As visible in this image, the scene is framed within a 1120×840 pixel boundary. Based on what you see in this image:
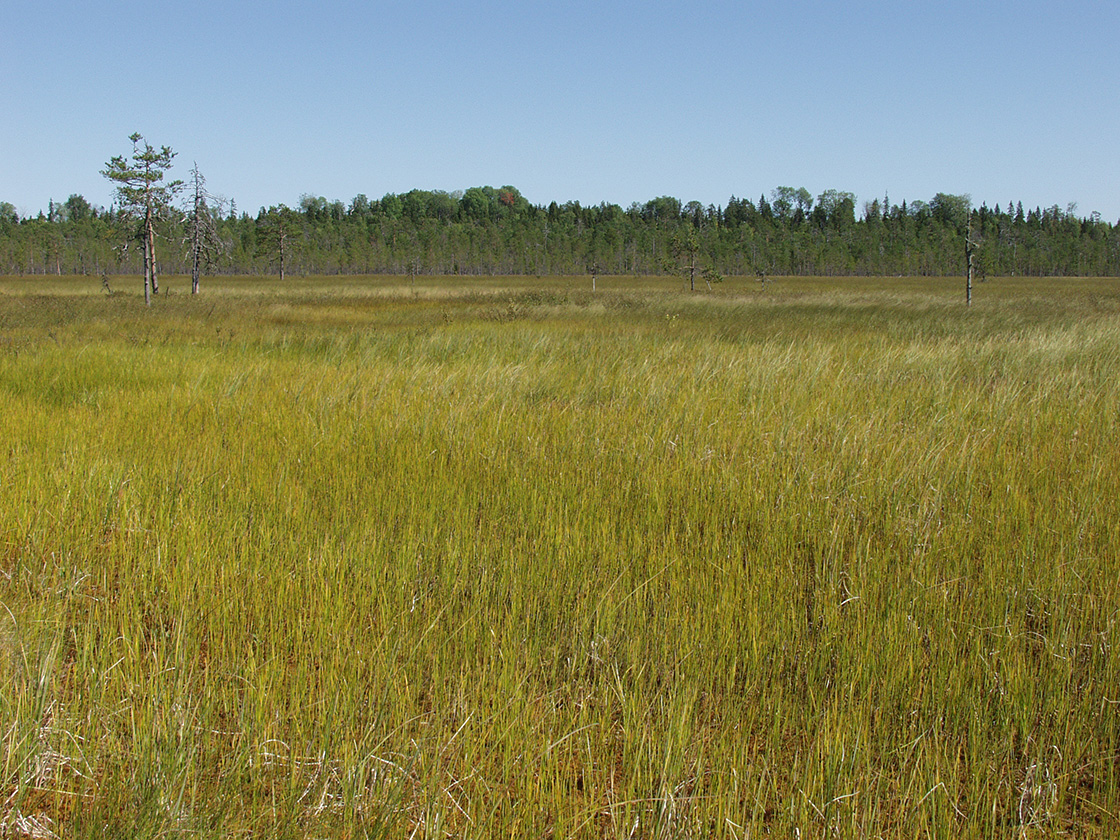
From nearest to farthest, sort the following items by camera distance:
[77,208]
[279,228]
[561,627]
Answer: [561,627] < [279,228] < [77,208]

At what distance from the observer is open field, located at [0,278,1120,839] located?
1679 millimetres

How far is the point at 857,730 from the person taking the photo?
188cm

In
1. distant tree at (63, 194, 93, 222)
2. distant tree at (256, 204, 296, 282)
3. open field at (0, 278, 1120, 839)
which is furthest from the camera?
distant tree at (63, 194, 93, 222)

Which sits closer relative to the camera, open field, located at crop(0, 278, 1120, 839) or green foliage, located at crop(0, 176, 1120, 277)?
open field, located at crop(0, 278, 1120, 839)

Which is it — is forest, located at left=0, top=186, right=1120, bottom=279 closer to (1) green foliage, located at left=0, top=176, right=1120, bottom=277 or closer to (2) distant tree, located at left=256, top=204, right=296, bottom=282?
(1) green foliage, located at left=0, top=176, right=1120, bottom=277

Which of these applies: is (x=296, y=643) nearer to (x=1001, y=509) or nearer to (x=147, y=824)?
(x=147, y=824)

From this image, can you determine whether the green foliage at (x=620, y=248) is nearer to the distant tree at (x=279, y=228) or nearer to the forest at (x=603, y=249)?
the forest at (x=603, y=249)

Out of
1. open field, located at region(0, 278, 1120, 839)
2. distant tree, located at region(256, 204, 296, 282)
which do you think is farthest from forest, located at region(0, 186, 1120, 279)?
open field, located at region(0, 278, 1120, 839)

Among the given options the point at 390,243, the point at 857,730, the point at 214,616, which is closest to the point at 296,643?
the point at 214,616

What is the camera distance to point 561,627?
97.4 inches

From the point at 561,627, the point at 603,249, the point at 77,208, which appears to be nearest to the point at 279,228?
the point at 603,249

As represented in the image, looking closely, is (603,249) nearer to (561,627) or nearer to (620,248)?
(620,248)

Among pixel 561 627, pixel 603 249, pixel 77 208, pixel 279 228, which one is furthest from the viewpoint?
pixel 77 208

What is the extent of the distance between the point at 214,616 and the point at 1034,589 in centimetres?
306
